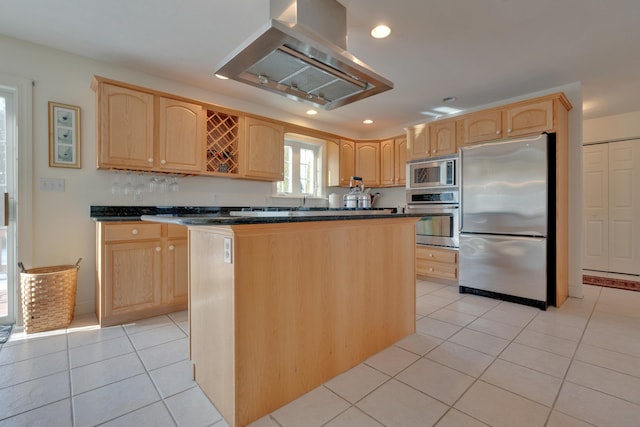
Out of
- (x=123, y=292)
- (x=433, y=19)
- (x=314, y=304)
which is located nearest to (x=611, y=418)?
(x=314, y=304)

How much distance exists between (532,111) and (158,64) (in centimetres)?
370

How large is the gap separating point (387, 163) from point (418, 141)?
0.86m

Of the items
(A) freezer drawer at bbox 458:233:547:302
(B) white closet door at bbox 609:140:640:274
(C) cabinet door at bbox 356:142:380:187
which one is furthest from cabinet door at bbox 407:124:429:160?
(B) white closet door at bbox 609:140:640:274

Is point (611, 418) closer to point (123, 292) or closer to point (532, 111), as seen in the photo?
point (532, 111)

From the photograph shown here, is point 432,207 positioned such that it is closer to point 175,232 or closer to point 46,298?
point 175,232

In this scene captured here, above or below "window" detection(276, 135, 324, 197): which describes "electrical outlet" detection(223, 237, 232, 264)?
below

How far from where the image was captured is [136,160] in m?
2.70

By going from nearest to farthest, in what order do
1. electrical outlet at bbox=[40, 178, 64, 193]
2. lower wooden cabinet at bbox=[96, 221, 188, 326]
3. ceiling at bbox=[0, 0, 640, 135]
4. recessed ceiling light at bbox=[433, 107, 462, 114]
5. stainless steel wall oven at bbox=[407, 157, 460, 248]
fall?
ceiling at bbox=[0, 0, 640, 135] < lower wooden cabinet at bbox=[96, 221, 188, 326] < electrical outlet at bbox=[40, 178, 64, 193] < stainless steel wall oven at bbox=[407, 157, 460, 248] < recessed ceiling light at bbox=[433, 107, 462, 114]

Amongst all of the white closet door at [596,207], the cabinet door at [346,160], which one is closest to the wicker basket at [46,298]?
the cabinet door at [346,160]

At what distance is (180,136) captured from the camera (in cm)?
297

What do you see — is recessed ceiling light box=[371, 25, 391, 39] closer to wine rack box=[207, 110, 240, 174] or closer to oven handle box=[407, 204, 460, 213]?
wine rack box=[207, 110, 240, 174]

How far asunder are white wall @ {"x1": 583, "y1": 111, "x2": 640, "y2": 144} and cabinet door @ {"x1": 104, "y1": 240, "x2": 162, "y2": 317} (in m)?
6.04

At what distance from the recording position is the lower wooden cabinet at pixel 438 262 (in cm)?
362

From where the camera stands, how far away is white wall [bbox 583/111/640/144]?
416 centimetres
